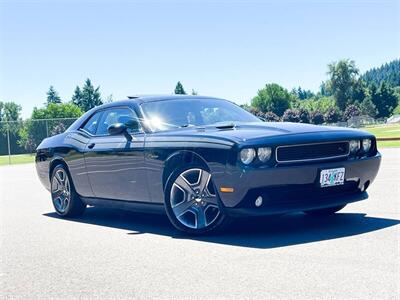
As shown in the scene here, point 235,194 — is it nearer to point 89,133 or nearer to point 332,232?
point 332,232

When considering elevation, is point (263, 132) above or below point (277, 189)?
above

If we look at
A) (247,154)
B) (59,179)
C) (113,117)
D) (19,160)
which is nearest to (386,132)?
(19,160)

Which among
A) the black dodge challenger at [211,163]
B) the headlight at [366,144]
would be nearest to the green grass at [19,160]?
the black dodge challenger at [211,163]

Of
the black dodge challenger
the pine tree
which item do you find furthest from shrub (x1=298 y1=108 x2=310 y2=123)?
the black dodge challenger

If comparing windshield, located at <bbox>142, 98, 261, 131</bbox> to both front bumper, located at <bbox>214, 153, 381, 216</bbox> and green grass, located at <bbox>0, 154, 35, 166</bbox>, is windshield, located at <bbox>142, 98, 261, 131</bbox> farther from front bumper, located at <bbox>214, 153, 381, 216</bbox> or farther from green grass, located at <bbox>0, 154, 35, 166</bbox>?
green grass, located at <bbox>0, 154, 35, 166</bbox>

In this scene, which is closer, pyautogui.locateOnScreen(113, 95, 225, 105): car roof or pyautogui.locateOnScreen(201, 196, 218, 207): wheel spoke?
pyautogui.locateOnScreen(201, 196, 218, 207): wheel spoke

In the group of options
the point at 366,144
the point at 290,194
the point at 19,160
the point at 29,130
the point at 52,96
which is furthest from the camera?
the point at 52,96

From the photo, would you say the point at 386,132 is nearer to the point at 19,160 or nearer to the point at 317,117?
the point at 19,160

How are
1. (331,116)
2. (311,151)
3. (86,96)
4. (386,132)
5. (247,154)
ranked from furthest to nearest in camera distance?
(86,96) < (331,116) < (386,132) < (311,151) < (247,154)

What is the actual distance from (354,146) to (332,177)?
0.54 metres

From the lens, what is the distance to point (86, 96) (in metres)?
134

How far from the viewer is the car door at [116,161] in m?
6.32

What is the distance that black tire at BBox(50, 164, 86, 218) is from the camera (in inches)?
300

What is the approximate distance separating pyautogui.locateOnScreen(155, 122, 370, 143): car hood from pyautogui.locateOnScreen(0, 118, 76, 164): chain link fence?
25.0m
